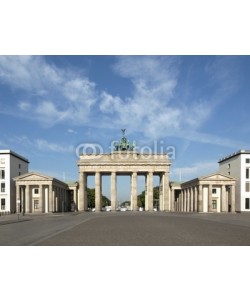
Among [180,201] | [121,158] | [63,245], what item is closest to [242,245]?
[63,245]

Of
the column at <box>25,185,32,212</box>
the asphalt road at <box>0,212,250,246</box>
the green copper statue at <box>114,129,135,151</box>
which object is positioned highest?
the green copper statue at <box>114,129,135,151</box>

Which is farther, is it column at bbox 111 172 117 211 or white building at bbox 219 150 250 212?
column at bbox 111 172 117 211

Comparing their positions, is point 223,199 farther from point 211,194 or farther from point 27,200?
point 27,200

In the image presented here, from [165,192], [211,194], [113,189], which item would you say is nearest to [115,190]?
[113,189]

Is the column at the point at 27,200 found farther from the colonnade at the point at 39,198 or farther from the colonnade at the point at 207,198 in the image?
the colonnade at the point at 207,198

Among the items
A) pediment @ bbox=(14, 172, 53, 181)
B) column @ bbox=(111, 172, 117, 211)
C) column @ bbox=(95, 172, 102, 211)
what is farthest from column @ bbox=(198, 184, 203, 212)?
pediment @ bbox=(14, 172, 53, 181)

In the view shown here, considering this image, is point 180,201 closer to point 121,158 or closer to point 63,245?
point 121,158

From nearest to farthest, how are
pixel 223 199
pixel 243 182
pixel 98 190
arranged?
pixel 223 199, pixel 243 182, pixel 98 190

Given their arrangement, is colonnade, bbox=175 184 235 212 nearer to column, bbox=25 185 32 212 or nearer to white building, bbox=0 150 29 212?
column, bbox=25 185 32 212

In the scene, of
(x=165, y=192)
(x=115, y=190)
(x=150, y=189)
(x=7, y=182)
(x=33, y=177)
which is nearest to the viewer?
(x=33, y=177)

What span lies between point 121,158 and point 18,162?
1211 inches

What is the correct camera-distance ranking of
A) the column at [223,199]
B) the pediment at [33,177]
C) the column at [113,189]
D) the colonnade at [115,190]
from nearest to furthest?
the pediment at [33,177] → the column at [223,199] → the column at [113,189] → the colonnade at [115,190]

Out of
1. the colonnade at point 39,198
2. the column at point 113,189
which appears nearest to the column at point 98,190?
the column at point 113,189

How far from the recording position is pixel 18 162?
357 ft
